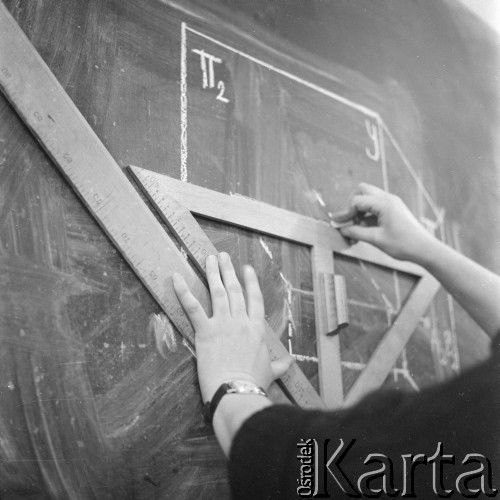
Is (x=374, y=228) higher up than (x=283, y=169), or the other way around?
(x=283, y=169)

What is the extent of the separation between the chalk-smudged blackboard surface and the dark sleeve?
0.17m

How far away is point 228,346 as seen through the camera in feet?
4.39

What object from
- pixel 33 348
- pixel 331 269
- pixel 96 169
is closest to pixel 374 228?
pixel 331 269

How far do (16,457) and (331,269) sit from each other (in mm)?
990

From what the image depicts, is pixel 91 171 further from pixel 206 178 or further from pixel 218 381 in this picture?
pixel 218 381

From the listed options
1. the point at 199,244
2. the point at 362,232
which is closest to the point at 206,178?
the point at 199,244

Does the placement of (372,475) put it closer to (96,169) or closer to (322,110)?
(96,169)

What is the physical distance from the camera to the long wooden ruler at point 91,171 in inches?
47.9

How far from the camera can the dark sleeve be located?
1.22m

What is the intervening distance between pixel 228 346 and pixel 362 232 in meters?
0.66

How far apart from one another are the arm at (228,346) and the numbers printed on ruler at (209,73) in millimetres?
487

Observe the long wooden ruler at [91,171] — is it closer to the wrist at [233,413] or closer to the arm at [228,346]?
the arm at [228,346]

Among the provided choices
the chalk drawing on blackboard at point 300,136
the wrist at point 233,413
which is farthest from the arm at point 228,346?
the chalk drawing on blackboard at point 300,136

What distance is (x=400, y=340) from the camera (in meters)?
1.87
